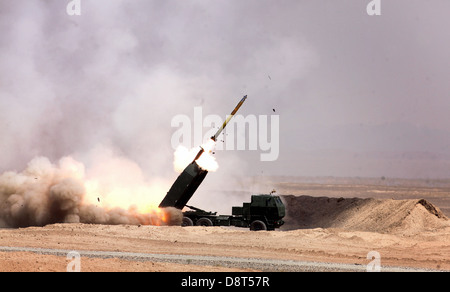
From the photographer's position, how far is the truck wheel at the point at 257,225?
38844 millimetres

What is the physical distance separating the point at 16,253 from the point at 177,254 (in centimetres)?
633

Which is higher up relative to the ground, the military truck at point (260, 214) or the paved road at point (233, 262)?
the military truck at point (260, 214)

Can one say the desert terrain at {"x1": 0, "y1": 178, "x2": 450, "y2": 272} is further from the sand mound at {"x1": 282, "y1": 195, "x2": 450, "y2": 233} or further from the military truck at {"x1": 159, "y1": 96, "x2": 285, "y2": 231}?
the military truck at {"x1": 159, "y1": 96, "x2": 285, "y2": 231}

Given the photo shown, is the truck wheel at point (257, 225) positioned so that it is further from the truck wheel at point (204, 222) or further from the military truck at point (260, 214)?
the truck wheel at point (204, 222)

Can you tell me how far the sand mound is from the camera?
40375 millimetres

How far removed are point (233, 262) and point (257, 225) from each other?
12367 millimetres

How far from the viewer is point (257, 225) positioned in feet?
128

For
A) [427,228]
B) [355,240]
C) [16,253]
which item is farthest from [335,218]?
[16,253]

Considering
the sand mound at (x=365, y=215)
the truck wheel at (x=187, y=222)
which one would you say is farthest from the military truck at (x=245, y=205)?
the sand mound at (x=365, y=215)

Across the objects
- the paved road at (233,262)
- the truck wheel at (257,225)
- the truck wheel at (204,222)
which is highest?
the truck wheel at (204,222)

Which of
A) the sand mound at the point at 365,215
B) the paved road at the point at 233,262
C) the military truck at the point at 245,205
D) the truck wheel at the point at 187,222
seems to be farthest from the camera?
the truck wheel at the point at 187,222

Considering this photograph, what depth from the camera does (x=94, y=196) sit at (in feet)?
142

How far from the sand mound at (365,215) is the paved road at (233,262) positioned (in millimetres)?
14168
